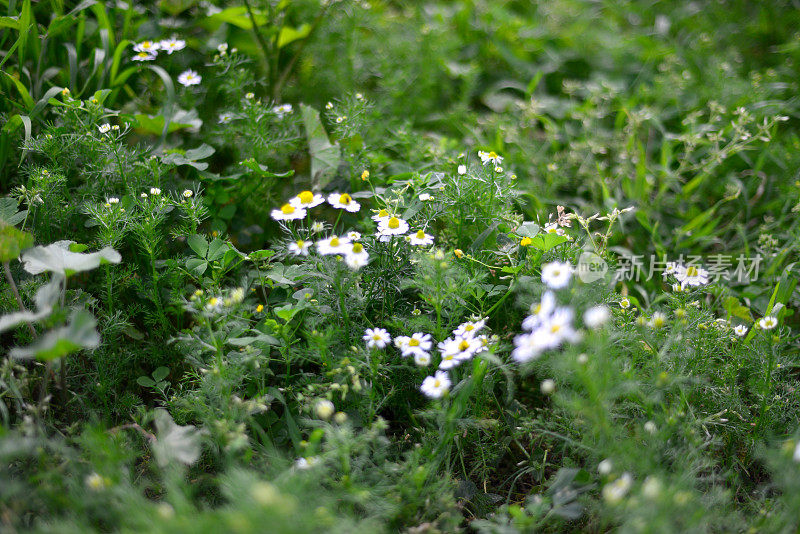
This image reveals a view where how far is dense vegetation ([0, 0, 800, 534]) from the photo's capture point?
3.92 ft

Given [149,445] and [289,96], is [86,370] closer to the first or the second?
[149,445]

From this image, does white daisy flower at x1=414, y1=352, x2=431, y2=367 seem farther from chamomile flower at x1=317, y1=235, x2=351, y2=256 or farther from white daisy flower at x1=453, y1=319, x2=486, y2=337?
chamomile flower at x1=317, y1=235, x2=351, y2=256

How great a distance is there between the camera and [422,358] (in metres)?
1.42

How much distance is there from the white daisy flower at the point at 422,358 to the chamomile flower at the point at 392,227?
335 mm

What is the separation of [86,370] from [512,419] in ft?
3.86

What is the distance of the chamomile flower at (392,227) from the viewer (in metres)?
1.56

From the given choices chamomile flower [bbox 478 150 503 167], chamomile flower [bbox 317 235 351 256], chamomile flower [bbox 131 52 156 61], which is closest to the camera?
chamomile flower [bbox 317 235 351 256]

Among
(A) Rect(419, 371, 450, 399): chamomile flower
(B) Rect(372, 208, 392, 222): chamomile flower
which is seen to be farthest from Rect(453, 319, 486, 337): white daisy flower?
(B) Rect(372, 208, 392, 222): chamomile flower

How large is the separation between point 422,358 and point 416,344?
2.6 inches

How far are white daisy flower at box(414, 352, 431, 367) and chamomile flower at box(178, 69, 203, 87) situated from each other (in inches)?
52.6

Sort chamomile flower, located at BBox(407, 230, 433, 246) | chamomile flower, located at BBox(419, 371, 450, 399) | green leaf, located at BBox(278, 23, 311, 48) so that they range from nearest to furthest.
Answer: chamomile flower, located at BBox(419, 371, 450, 399) < chamomile flower, located at BBox(407, 230, 433, 246) < green leaf, located at BBox(278, 23, 311, 48)

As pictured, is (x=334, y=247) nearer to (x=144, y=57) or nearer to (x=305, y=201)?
(x=305, y=201)

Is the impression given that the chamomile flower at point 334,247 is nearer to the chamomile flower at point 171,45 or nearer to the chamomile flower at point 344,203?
the chamomile flower at point 344,203

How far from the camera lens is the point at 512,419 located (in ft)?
5.22
